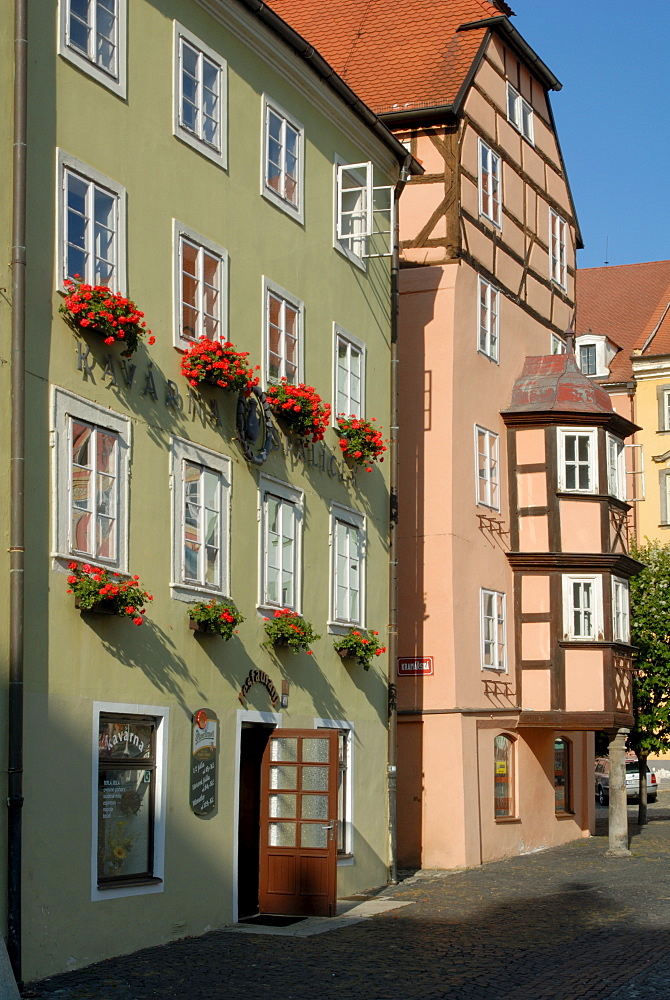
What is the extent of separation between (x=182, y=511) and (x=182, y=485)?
28cm

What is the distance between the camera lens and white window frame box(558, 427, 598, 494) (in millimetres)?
27344

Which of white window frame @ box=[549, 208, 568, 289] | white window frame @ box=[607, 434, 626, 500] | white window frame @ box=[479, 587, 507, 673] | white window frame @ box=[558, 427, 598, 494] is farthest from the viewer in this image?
white window frame @ box=[549, 208, 568, 289]

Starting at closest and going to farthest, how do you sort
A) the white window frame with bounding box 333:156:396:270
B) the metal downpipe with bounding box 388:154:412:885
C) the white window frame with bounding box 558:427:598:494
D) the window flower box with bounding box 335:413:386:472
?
the window flower box with bounding box 335:413:386:472 → the white window frame with bounding box 333:156:396:270 → the metal downpipe with bounding box 388:154:412:885 → the white window frame with bounding box 558:427:598:494

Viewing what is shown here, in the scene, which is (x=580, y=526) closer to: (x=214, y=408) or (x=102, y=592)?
(x=214, y=408)

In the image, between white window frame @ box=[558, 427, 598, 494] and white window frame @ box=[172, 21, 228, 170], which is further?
white window frame @ box=[558, 427, 598, 494]

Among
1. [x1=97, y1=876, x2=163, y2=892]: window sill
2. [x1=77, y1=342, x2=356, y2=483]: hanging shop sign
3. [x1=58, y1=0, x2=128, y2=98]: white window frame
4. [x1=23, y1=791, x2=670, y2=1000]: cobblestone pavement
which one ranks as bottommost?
[x1=23, y1=791, x2=670, y2=1000]: cobblestone pavement

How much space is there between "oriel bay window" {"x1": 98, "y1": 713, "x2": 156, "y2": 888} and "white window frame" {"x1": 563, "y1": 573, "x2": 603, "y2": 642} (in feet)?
44.0

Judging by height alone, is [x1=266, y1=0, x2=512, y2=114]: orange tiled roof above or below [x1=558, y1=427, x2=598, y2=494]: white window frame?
above

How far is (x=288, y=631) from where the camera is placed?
17.7 m

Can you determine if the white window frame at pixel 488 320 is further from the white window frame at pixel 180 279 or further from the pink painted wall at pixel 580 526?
the white window frame at pixel 180 279

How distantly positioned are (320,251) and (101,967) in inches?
407

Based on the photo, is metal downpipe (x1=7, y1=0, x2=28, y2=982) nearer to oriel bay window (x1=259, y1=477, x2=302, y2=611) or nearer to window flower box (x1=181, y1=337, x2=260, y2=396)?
window flower box (x1=181, y1=337, x2=260, y2=396)

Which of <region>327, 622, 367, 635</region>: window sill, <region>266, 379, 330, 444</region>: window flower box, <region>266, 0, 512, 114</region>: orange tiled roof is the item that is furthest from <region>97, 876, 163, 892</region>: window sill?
<region>266, 0, 512, 114</region>: orange tiled roof

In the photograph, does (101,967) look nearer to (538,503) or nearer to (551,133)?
(538,503)
